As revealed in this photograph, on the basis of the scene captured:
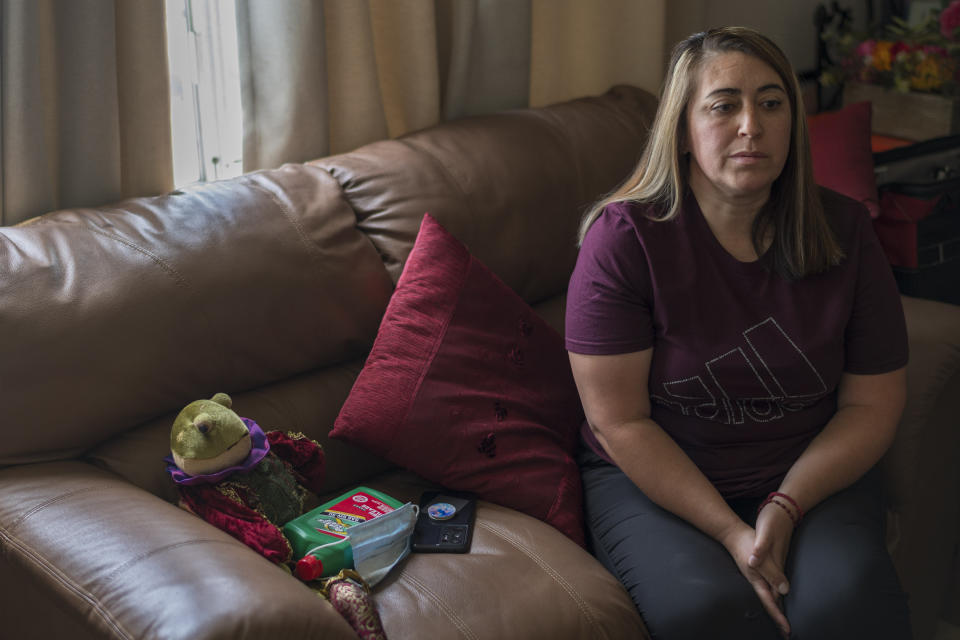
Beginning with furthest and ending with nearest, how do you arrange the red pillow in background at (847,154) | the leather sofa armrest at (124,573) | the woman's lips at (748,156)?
the red pillow in background at (847,154)
the woman's lips at (748,156)
the leather sofa armrest at (124,573)

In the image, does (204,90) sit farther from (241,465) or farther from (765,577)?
(765,577)

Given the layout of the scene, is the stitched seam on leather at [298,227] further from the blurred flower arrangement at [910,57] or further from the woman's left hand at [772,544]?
the blurred flower arrangement at [910,57]

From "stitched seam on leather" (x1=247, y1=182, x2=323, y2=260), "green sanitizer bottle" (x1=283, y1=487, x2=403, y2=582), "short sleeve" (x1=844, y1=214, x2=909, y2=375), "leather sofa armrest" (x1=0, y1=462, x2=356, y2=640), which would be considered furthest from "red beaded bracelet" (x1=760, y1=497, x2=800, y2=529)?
"stitched seam on leather" (x1=247, y1=182, x2=323, y2=260)

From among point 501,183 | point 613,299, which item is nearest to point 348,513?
point 613,299

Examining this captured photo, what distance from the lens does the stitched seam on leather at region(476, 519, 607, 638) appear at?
1.34m

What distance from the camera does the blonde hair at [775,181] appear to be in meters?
1.50

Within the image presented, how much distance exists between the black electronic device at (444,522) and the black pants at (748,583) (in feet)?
0.73

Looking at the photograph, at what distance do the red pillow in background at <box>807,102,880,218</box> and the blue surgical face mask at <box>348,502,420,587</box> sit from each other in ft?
4.67

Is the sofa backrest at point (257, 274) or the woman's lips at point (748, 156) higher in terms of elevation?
the woman's lips at point (748, 156)

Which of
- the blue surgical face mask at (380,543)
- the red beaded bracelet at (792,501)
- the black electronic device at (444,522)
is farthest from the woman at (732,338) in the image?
the blue surgical face mask at (380,543)

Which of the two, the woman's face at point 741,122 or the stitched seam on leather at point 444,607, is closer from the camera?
the stitched seam on leather at point 444,607

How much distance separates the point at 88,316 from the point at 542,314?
0.92 metres

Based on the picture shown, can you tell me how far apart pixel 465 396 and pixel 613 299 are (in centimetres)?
30

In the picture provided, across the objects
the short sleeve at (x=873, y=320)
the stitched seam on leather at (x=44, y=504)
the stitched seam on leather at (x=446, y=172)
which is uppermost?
the stitched seam on leather at (x=446, y=172)
